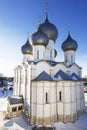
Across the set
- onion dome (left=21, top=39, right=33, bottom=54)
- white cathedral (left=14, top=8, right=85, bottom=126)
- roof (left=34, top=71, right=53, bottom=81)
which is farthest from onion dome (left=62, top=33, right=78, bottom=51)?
roof (left=34, top=71, right=53, bottom=81)

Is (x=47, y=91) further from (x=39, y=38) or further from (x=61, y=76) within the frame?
(x=39, y=38)

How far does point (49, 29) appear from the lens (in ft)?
65.3

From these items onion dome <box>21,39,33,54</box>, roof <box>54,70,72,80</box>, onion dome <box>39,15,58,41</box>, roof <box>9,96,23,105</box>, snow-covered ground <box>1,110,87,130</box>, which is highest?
onion dome <box>39,15,58,41</box>

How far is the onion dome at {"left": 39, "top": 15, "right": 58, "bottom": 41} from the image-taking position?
19867 mm

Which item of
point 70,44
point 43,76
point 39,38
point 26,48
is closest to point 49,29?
point 39,38

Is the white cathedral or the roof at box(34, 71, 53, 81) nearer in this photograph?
the white cathedral

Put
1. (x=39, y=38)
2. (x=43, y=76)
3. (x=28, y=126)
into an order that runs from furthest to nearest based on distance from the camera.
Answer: (x=39, y=38), (x=43, y=76), (x=28, y=126)

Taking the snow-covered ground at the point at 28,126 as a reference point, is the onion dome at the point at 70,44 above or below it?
above

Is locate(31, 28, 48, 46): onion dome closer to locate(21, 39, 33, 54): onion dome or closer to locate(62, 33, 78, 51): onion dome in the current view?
locate(62, 33, 78, 51): onion dome

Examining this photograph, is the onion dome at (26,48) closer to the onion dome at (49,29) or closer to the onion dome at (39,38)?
the onion dome at (49,29)

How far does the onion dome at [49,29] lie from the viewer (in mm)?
19867

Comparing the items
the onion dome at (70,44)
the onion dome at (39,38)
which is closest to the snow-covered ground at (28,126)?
the onion dome at (39,38)

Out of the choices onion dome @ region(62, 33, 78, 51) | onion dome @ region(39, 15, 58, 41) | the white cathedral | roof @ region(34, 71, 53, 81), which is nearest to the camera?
the white cathedral

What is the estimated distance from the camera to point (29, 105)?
53.1 feet
